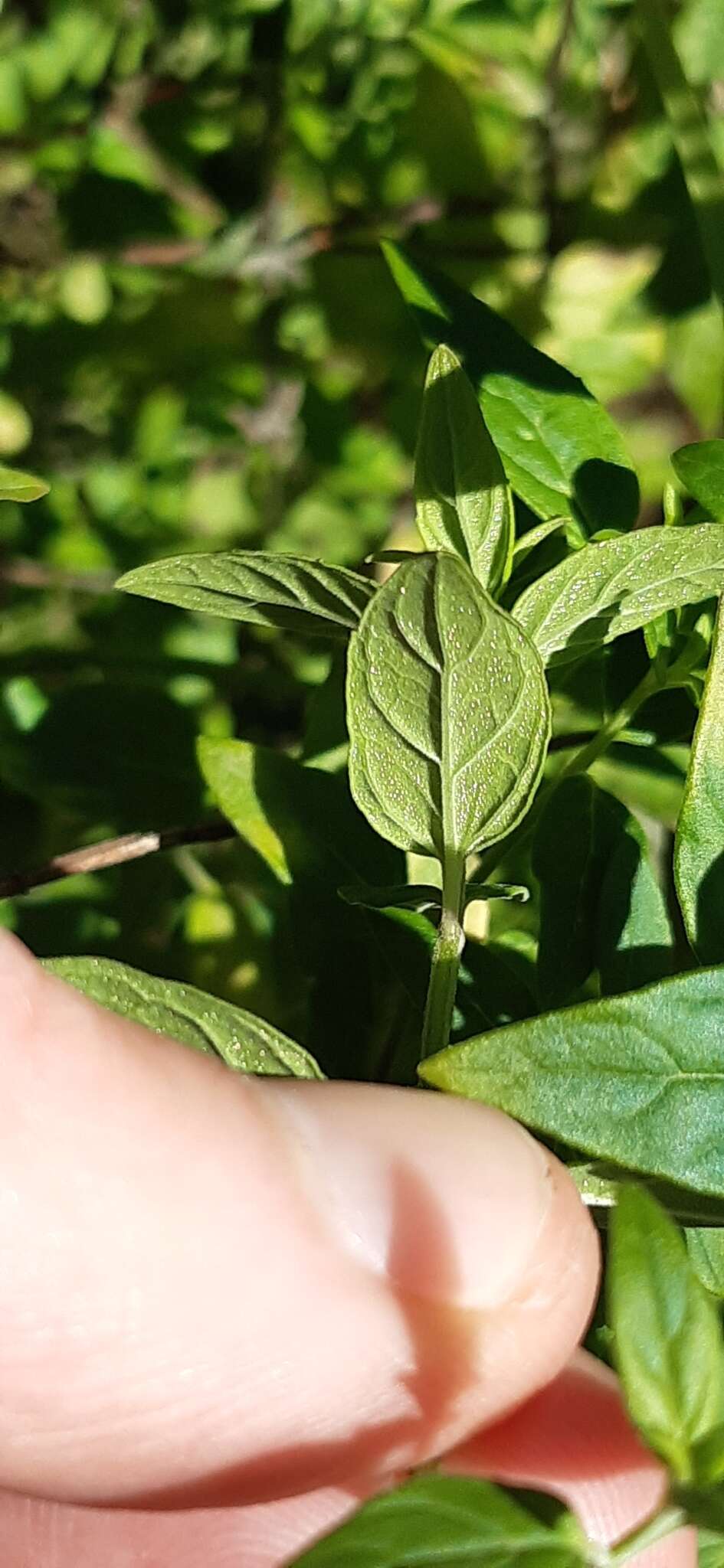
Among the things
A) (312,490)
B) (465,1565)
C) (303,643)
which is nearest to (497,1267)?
(465,1565)

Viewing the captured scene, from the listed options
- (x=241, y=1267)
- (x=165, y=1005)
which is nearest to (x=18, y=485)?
(x=165, y=1005)

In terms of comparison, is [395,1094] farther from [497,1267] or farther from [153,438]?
[153,438]

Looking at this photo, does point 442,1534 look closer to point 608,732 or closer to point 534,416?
point 608,732

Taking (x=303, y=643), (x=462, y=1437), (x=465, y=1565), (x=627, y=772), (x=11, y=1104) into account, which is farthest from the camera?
(x=303, y=643)

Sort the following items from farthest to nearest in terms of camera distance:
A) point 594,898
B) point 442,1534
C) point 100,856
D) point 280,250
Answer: point 280,250 < point 100,856 < point 594,898 < point 442,1534

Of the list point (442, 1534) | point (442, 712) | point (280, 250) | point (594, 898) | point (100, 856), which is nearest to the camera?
point (442, 1534)

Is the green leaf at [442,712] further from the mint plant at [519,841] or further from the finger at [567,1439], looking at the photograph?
the finger at [567,1439]

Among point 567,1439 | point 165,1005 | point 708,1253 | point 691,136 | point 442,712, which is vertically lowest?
point 567,1439
